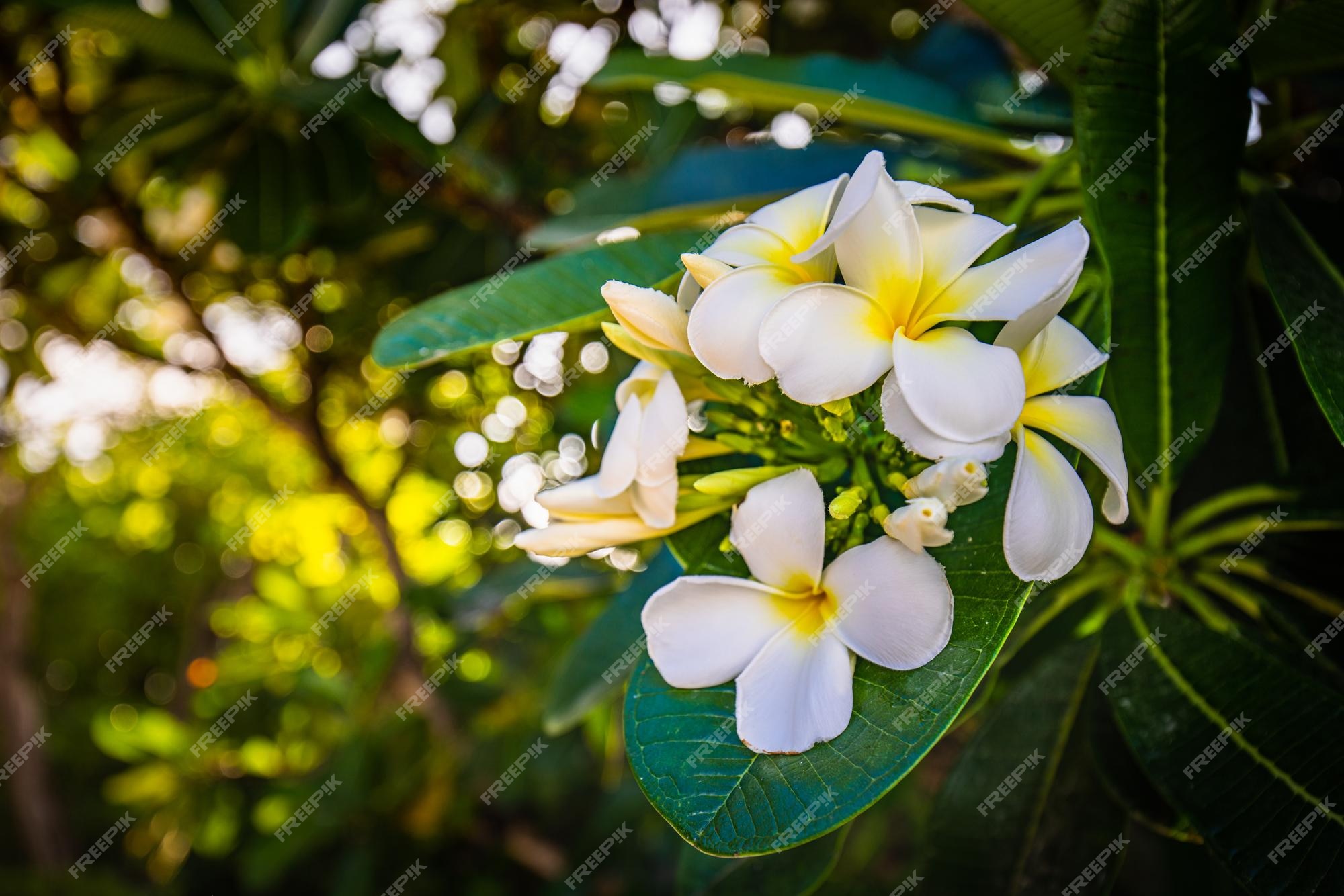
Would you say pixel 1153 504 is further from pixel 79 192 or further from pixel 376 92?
pixel 79 192

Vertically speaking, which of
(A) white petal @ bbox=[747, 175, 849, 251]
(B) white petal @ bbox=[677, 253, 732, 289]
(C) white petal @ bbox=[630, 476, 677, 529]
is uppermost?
(A) white petal @ bbox=[747, 175, 849, 251]

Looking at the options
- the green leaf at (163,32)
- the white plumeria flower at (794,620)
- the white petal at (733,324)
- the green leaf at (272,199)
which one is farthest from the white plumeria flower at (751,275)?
the green leaf at (272,199)

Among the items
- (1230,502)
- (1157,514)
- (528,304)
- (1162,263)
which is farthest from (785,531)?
(1230,502)

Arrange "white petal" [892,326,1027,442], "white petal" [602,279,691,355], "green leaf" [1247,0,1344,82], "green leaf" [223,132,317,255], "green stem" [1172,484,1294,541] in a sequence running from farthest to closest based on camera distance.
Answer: "green leaf" [223,132,317,255] < "green stem" [1172,484,1294,541] < "green leaf" [1247,0,1344,82] < "white petal" [602,279,691,355] < "white petal" [892,326,1027,442]

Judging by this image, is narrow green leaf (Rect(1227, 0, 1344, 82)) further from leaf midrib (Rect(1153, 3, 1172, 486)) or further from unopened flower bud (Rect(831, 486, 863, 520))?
unopened flower bud (Rect(831, 486, 863, 520))

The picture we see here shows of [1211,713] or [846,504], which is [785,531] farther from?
[1211,713]

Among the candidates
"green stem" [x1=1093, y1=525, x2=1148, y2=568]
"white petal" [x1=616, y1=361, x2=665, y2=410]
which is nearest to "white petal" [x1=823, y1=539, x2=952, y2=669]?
"white petal" [x1=616, y1=361, x2=665, y2=410]
